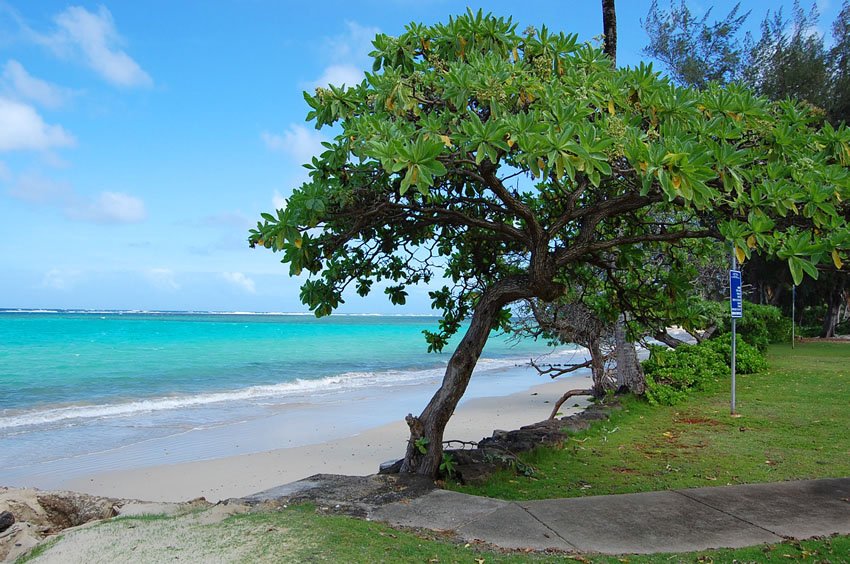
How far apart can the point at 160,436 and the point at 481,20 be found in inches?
464

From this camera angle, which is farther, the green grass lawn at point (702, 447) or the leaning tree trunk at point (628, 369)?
the leaning tree trunk at point (628, 369)

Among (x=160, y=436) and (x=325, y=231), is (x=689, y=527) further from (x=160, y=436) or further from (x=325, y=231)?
(x=160, y=436)

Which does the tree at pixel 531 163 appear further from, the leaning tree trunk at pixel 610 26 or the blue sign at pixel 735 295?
the blue sign at pixel 735 295

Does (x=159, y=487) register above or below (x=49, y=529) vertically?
below

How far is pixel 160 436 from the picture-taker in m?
14.0

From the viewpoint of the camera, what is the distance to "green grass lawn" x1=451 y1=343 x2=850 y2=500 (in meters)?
6.88

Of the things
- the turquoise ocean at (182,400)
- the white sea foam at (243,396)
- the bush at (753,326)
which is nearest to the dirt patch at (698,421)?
the turquoise ocean at (182,400)

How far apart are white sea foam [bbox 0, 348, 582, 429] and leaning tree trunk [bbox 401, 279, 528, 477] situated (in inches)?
500

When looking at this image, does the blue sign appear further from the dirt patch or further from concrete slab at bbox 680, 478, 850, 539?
concrete slab at bbox 680, 478, 850, 539

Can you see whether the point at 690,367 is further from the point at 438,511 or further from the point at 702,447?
the point at 438,511

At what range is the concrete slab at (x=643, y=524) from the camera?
179 inches

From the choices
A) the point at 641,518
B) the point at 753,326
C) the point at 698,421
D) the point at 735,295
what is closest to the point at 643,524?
the point at 641,518

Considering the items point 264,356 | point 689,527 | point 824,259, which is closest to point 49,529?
point 689,527

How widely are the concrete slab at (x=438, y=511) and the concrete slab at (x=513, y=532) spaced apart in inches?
4.1
